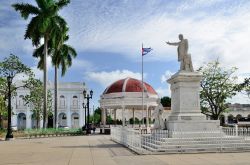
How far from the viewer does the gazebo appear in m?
56.5

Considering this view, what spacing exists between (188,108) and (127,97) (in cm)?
3667

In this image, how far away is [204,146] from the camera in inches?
752

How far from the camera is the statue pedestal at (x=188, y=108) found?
68.3 ft

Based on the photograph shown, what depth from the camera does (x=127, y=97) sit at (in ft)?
190

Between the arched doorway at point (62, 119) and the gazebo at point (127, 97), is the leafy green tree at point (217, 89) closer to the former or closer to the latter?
the gazebo at point (127, 97)

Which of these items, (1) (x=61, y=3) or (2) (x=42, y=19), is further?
(1) (x=61, y=3)

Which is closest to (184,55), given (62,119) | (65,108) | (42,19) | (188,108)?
(188,108)

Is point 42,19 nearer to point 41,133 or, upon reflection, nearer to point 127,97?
point 41,133

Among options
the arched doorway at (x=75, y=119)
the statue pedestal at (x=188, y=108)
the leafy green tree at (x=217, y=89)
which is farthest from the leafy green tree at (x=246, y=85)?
the arched doorway at (x=75, y=119)

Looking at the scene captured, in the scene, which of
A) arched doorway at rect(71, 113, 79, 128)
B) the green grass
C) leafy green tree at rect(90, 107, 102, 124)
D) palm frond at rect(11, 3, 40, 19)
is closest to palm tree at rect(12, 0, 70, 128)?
palm frond at rect(11, 3, 40, 19)

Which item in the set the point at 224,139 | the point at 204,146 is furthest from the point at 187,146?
the point at 224,139

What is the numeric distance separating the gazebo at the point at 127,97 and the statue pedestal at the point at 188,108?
101 ft

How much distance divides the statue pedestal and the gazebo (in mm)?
30647

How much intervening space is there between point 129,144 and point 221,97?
29.2 m
